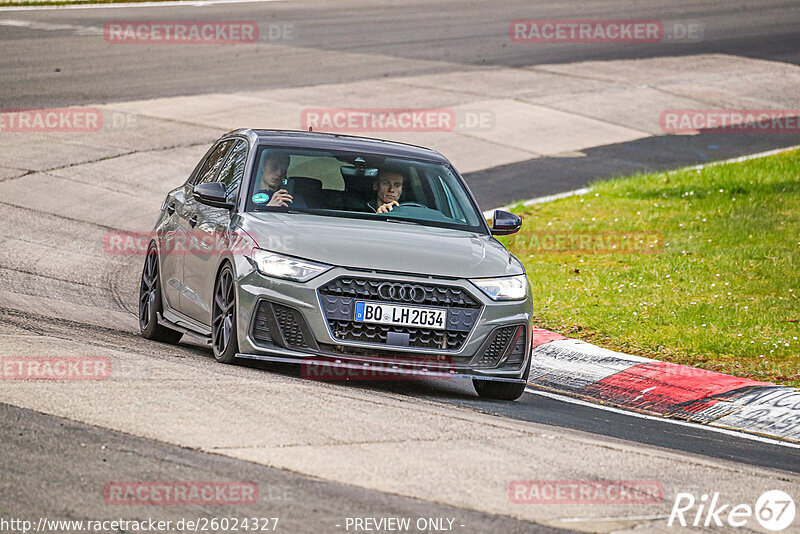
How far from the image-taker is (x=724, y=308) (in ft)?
38.9

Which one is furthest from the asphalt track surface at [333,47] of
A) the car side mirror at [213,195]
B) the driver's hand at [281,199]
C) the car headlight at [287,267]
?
the car headlight at [287,267]

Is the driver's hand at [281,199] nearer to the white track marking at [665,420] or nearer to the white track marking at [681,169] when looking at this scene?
the white track marking at [665,420]

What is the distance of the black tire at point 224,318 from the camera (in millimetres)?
8438

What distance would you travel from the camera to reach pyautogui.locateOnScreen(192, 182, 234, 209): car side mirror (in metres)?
9.11

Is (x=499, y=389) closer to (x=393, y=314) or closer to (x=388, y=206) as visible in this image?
(x=393, y=314)

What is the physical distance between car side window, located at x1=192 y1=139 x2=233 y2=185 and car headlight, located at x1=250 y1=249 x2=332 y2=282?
2.21 meters

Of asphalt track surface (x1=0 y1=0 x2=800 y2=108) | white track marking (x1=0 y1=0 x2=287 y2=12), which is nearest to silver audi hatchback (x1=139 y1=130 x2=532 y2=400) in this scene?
asphalt track surface (x1=0 y1=0 x2=800 y2=108)

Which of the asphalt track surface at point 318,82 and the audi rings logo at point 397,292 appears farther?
the audi rings logo at point 397,292

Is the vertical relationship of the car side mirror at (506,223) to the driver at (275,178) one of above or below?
below

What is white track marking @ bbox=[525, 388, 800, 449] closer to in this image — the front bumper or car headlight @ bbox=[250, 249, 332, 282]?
the front bumper

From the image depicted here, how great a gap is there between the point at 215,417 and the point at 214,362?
215 centimetres

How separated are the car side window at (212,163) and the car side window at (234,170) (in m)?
0.22

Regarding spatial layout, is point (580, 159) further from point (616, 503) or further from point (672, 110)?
point (616, 503)

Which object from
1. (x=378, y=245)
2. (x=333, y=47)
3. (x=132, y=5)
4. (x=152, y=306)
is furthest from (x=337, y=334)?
(x=132, y=5)
